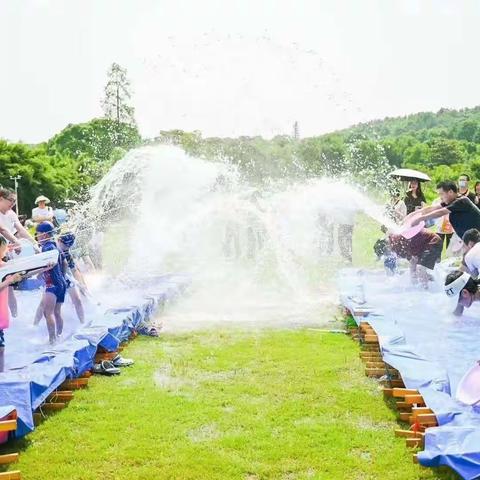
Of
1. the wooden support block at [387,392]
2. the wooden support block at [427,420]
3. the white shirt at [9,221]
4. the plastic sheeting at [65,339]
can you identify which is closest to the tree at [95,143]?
the plastic sheeting at [65,339]

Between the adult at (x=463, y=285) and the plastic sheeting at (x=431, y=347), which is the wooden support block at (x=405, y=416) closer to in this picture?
the plastic sheeting at (x=431, y=347)

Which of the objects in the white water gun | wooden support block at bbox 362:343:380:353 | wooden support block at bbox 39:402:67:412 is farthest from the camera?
wooden support block at bbox 362:343:380:353

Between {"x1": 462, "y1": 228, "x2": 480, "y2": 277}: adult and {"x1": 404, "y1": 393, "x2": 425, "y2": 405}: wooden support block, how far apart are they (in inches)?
84.5

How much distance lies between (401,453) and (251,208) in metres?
12.6

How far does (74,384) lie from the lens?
22.5ft

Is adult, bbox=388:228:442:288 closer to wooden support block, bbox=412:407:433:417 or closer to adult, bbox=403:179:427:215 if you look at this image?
adult, bbox=403:179:427:215

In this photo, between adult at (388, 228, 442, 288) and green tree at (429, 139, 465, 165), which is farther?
green tree at (429, 139, 465, 165)

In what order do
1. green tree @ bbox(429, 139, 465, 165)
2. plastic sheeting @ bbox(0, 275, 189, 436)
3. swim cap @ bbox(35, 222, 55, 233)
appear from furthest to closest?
green tree @ bbox(429, 139, 465, 165)
swim cap @ bbox(35, 222, 55, 233)
plastic sheeting @ bbox(0, 275, 189, 436)

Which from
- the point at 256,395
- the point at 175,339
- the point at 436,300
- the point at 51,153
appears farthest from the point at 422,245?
the point at 51,153

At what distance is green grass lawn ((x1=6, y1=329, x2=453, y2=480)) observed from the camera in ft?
16.1

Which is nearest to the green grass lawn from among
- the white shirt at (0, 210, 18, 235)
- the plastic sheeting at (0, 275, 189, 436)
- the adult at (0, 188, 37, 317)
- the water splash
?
the plastic sheeting at (0, 275, 189, 436)

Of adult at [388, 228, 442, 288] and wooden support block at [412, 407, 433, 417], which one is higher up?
adult at [388, 228, 442, 288]

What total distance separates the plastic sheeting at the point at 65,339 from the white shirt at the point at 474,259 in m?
4.31

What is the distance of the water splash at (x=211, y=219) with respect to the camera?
1564 cm
